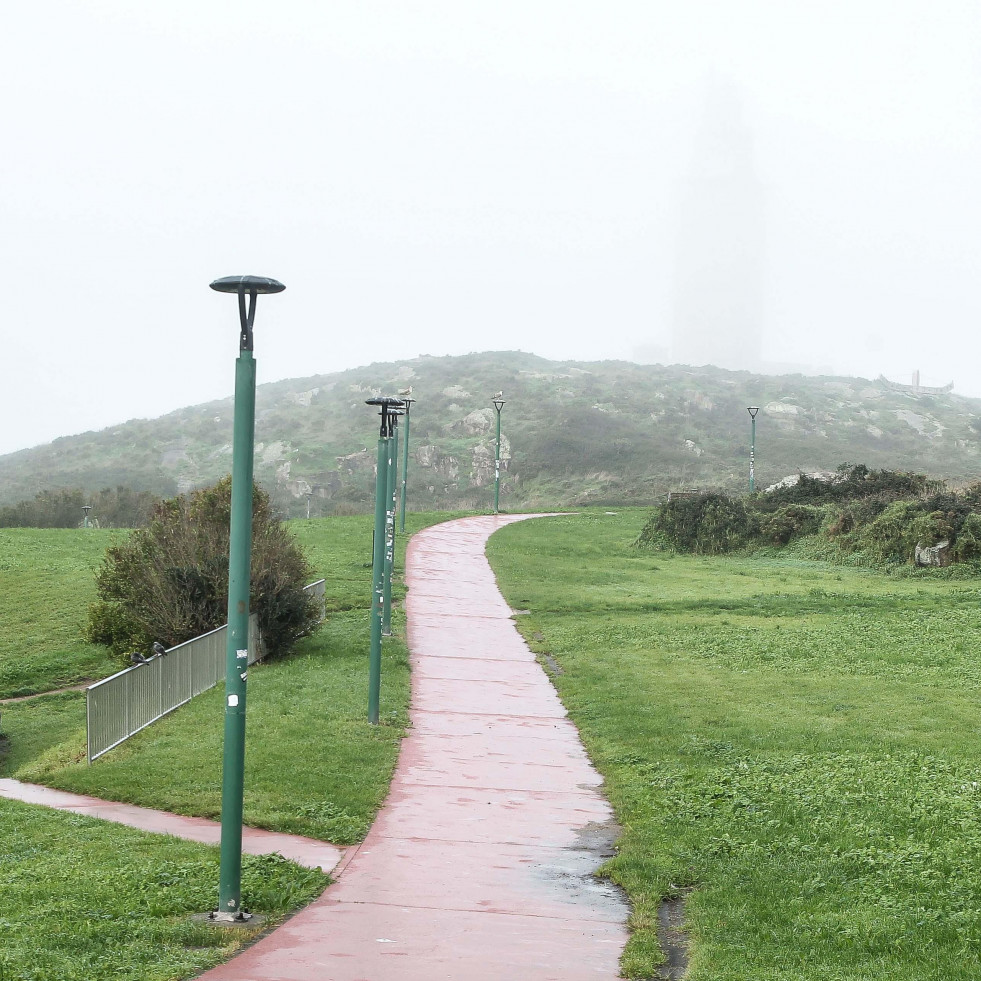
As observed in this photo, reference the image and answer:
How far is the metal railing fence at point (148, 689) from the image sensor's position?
12742 mm

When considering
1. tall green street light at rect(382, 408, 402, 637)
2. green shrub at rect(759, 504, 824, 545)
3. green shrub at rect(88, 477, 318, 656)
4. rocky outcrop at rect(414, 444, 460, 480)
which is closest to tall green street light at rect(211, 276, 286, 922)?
tall green street light at rect(382, 408, 402, 637)

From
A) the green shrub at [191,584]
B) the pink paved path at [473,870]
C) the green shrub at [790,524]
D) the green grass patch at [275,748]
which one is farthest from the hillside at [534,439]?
the pink paved path at [473,870]

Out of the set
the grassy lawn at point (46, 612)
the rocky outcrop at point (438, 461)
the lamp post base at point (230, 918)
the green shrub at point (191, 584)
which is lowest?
the grassy lawn at point (46, 612)

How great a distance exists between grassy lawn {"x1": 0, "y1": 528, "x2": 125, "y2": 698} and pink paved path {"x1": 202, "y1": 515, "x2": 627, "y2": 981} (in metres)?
8.19

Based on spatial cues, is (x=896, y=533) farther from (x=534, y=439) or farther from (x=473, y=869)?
(x=534, y=439)

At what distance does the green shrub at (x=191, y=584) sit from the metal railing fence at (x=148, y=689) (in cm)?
126

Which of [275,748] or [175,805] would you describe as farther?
[275,748]

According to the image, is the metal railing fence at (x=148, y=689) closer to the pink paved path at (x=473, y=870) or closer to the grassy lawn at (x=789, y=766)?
the pink paved path at (x=473, y=870)

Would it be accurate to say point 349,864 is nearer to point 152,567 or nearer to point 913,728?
point 913,728

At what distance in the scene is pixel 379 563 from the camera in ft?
53.9

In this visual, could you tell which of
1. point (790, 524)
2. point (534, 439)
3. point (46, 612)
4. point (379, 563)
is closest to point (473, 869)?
point (379, 563)

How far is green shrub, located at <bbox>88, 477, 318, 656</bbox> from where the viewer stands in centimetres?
1841

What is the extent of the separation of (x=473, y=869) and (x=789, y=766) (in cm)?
446

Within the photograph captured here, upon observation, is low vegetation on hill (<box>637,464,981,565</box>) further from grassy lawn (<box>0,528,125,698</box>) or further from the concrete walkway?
the concrete walkway
